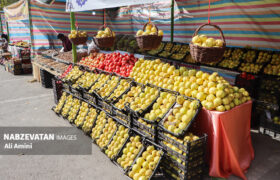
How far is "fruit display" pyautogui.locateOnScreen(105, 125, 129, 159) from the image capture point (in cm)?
416

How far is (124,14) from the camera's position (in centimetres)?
1201

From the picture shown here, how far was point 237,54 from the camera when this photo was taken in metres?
7.20


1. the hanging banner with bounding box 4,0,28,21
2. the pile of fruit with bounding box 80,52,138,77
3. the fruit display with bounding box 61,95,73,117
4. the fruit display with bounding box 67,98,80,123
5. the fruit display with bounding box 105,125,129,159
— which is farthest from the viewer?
the hanging banner with bounding box 4,0,28,21

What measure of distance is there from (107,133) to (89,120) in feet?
2.78

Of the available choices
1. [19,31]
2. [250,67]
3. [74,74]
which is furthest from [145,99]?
[19,31]

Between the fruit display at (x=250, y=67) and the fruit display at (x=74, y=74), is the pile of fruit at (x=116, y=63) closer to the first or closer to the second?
the fruit display at (x=74, y=74)

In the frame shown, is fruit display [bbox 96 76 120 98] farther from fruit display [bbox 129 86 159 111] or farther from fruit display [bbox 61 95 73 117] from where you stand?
fruit display [bbox 61 95 73 117]

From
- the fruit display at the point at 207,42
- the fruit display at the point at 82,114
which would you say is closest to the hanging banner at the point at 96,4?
the fruit display at the point at 207,42

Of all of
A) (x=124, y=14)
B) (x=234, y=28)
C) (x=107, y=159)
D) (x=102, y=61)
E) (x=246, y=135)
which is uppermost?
(x=124, y=14)

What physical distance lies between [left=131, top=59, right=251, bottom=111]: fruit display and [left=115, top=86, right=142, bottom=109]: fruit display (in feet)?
0.99

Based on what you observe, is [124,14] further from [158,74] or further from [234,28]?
[158,74]

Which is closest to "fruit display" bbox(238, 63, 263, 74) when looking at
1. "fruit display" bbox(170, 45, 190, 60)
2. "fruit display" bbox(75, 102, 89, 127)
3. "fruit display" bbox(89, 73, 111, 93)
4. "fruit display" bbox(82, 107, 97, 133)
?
"fruit display" bbox(170, 45, 190, 60)

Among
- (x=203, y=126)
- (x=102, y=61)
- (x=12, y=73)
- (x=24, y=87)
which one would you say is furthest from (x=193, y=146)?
(x=12, y=73)

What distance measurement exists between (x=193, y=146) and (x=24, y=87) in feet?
29.1
